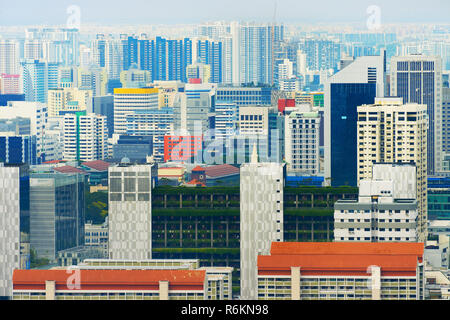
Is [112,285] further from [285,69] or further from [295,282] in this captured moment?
[285,69]

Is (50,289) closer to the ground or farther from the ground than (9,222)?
closer to the ground

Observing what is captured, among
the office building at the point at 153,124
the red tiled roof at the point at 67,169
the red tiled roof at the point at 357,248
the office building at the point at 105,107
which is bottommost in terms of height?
the red tiled roof at the point at 357,248

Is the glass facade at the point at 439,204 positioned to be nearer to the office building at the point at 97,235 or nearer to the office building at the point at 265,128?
the office building at the point at 265,128

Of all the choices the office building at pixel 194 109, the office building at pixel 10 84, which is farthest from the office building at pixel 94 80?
the office building at pixel 194 109

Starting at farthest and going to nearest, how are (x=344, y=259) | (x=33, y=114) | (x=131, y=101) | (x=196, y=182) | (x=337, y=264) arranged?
(x=131, y=101), (x=33, y=114), (x=196, y=182), (x=344, y=259), (x=337, y=264)

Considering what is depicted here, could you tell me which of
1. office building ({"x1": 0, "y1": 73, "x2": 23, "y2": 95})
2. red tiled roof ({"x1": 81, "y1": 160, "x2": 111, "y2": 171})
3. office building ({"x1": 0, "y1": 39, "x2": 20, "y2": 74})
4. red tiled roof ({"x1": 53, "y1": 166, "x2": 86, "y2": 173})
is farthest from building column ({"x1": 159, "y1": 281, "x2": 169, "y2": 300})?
office building ({"x1": 0, "y1": 73, "x2": 23, "y2": 95})

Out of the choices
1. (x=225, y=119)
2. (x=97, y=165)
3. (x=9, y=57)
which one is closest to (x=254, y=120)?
(x=225, y=119)

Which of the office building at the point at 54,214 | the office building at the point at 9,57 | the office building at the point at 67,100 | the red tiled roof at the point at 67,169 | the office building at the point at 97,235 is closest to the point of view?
the office building at the point at 97,235
